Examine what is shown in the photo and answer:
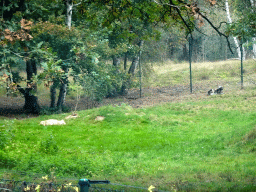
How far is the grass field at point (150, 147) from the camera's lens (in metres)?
7.00

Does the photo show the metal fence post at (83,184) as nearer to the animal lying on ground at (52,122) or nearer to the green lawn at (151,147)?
the green lawn at (151,147)

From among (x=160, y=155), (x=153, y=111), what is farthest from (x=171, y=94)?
(x=160, y=155)

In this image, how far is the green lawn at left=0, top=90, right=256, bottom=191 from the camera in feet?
23.2

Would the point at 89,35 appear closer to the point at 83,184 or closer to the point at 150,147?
the point at 150,147

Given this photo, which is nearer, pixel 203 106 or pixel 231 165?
pixel 231 165

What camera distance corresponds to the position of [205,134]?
510 inches

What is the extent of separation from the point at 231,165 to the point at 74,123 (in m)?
8.15

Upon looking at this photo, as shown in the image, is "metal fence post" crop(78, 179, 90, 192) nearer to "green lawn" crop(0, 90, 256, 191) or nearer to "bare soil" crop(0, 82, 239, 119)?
"green lawn" crop(0, 90, 256, 191)

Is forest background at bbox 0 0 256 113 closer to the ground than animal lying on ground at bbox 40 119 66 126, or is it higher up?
higher up

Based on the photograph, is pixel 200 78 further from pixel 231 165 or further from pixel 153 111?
pixel 231 165

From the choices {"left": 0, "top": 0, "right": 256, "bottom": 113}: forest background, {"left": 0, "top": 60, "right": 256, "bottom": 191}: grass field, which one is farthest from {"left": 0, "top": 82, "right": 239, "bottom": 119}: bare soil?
{"left": 0, "top": 60, "right": 256, "bottom": 191}: grass field

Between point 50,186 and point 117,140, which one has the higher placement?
point 50,186

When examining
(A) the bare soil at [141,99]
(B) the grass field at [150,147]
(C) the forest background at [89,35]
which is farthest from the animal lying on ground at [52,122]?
(A) the bare soil at [141,99]

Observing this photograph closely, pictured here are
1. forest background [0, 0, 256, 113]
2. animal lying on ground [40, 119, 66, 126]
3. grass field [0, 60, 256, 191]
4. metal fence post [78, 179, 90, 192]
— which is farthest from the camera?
animal lying on ground [40, 119, 66, 126]
